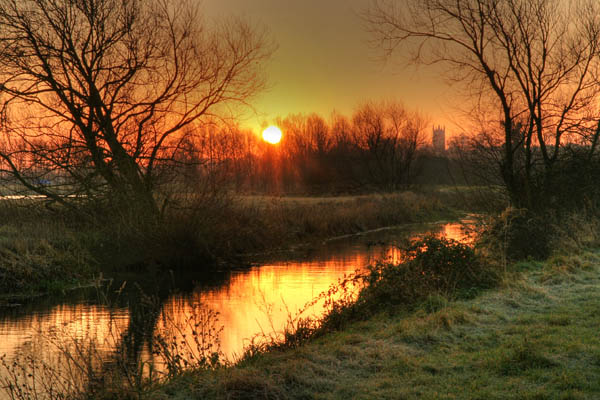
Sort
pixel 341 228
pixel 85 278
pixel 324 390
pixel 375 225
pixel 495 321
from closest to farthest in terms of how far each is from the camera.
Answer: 1. pixel 324 390
2. pixel 495 321
3. pixel 85 278
4. pixel 341 228
5. pixel 375 225

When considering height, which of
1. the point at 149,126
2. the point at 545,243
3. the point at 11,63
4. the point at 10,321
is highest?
the point at 11,63

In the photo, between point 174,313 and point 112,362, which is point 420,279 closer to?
point 112,362

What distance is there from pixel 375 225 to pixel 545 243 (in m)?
19.9


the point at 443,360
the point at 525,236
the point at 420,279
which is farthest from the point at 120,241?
the point at 443,360

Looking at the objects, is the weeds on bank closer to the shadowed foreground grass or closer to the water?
the water

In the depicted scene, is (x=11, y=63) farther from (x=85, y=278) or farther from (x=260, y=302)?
(x=260, y=302)

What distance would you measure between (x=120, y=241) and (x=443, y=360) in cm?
1455

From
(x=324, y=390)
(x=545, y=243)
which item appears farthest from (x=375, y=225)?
(x=324, y=390)

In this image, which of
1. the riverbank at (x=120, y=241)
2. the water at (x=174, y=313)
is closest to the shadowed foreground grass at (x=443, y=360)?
the water at (x=174, y=313)

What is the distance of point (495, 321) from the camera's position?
8.53 m

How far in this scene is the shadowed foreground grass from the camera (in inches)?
230

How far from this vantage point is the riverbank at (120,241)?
15656 millimetres

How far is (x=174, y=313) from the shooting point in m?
12.8

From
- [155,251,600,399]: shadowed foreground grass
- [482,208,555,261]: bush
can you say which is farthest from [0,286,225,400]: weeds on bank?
[482,208,555,261]: bush
